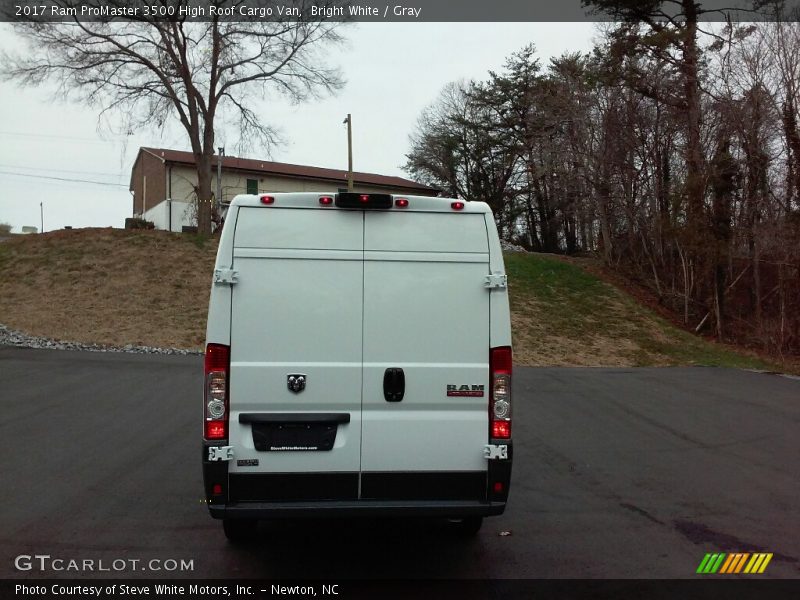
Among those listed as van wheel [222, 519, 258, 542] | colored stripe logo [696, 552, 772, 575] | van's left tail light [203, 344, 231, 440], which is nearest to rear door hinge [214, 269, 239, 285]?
van's left tail light [203, 344, 231, 440]

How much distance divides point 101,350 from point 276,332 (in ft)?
52.2

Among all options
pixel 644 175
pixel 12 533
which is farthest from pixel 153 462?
pixel 644 175

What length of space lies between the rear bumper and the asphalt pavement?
574 mm

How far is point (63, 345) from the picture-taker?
18.8 metres

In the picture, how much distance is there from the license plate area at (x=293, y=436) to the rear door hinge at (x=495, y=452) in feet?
3.23

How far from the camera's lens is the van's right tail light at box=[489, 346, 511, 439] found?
461cm

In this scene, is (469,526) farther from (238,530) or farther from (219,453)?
(219,453)

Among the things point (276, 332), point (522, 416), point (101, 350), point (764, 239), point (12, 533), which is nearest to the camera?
point (276, 332)

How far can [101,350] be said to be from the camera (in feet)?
61.2

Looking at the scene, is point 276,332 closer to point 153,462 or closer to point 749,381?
point 153,462

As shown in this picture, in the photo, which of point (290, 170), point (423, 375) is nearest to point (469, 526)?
point (423, 375)
